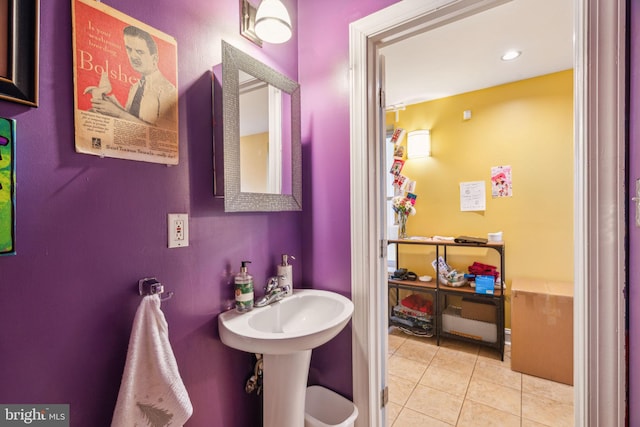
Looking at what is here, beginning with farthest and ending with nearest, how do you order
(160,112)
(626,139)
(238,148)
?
(238,148) < (160,112) < (626,139)

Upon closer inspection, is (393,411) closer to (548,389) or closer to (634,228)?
(548,389)

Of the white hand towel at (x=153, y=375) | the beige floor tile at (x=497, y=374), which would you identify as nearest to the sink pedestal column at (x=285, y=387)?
the white hand towel at (x=153, y=375)

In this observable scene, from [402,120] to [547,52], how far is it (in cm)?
131

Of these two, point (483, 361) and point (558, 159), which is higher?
point (558, 159)

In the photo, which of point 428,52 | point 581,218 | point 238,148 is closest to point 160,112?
point 238,148

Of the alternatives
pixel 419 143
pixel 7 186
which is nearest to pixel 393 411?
pixel 7 186

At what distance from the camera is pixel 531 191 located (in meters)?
2.43

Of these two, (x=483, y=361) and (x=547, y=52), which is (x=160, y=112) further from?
(x=483, y=361)

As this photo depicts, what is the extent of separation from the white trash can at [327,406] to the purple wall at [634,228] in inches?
39.2

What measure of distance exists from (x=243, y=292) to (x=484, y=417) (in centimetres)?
171

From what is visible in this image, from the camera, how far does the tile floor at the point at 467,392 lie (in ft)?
5.49

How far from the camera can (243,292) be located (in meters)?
1.11

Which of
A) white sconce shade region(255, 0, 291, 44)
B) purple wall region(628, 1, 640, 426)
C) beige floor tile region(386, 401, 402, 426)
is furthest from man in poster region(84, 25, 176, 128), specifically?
beige floor tile region(386, 401, 402, 426)

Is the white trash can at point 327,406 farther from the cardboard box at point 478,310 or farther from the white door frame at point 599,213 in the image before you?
the cardboard box at point 478,310
